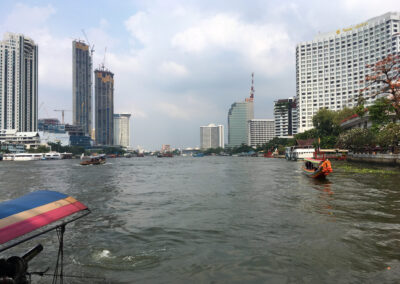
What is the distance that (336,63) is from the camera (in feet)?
423

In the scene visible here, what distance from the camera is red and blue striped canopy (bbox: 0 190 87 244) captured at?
13.9ft

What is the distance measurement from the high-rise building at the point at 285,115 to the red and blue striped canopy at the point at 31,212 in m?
156

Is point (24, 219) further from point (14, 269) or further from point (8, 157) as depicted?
point (8, 157)

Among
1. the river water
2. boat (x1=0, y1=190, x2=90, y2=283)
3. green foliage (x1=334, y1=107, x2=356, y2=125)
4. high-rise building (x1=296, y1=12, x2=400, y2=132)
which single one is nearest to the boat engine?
boat (x1=0, y1=190, x2=90, y2=283)

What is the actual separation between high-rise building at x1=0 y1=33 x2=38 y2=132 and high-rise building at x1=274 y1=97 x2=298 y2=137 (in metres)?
138

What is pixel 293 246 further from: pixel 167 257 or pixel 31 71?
pixel 31 71

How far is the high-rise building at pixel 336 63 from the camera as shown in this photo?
118 metres

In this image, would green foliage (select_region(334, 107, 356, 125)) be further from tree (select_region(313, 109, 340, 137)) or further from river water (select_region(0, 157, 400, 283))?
river water (select_region(0, 157, 400, 283))

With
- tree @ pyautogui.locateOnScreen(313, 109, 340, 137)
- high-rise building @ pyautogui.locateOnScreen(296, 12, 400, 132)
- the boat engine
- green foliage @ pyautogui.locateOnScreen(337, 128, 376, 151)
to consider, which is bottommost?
the boat engine

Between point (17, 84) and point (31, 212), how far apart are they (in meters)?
168

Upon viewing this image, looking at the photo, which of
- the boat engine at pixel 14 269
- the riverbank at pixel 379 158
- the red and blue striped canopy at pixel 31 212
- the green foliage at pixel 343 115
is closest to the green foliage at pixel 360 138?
the riverbank at pixel 379 158

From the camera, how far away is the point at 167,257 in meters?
6.93

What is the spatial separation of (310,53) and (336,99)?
86.4ft

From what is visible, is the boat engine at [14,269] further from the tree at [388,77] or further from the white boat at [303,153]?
the white boat at [303,153]
